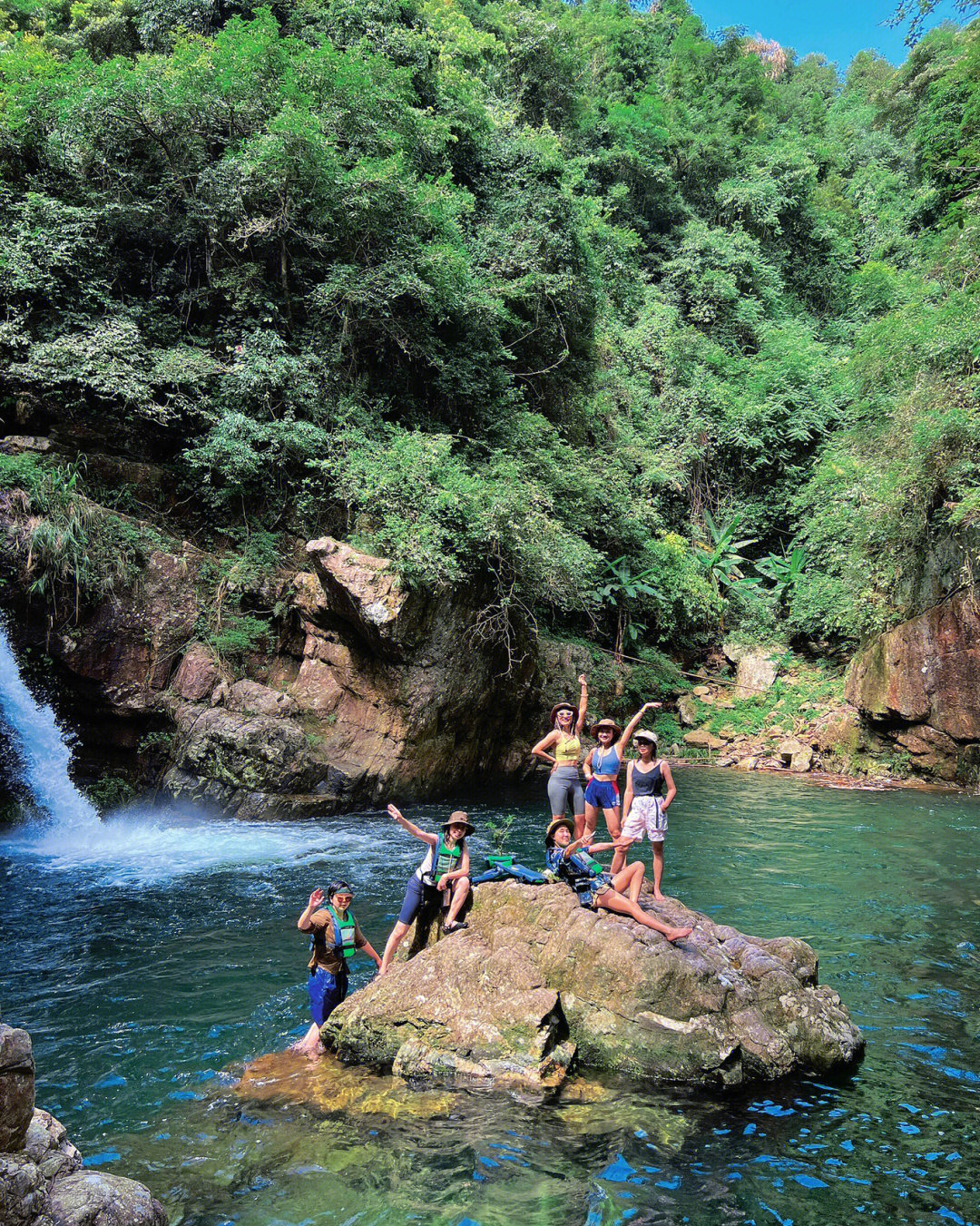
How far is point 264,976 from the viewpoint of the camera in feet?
21.7

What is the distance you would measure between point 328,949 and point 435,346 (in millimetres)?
13796

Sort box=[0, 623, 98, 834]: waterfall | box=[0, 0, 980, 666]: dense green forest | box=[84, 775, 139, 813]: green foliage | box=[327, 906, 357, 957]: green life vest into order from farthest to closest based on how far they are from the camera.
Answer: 1. box=[0, 0, 980, 666]: dense green forest
2. box=[84, 775, 139, 813]: green foliage
3. box=[0, 623, 98, 834]: waterfall
4. box=[327, 906, 357, 957]: green life vest

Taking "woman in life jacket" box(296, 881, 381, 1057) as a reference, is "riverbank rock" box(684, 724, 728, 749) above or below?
above

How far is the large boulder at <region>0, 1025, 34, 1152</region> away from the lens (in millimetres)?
2715

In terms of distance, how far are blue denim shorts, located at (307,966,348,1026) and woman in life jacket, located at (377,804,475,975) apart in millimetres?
578

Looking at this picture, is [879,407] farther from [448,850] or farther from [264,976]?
[264,976]

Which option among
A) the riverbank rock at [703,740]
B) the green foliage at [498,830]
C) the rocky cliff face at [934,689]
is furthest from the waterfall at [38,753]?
the rocky cliff face at [934,689]

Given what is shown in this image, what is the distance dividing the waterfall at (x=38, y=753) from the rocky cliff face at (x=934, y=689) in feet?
47.9

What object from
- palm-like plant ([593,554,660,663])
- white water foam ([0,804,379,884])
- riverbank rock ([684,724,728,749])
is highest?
palm-like plant ([593,554,660,663])

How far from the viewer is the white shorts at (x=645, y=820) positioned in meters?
6.66

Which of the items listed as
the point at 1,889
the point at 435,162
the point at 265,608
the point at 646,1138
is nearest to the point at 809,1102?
the point at 646,1138

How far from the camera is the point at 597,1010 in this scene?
205 inches

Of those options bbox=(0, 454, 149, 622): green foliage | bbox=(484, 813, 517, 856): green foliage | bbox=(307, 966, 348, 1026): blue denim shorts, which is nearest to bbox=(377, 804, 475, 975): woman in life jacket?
bbox=(307, 966, 348, 1026): blue denim shorts

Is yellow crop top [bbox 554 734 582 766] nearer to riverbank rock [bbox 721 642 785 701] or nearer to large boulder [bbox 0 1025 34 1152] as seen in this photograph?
large boulder [bbox 0 1025 34 1152]
